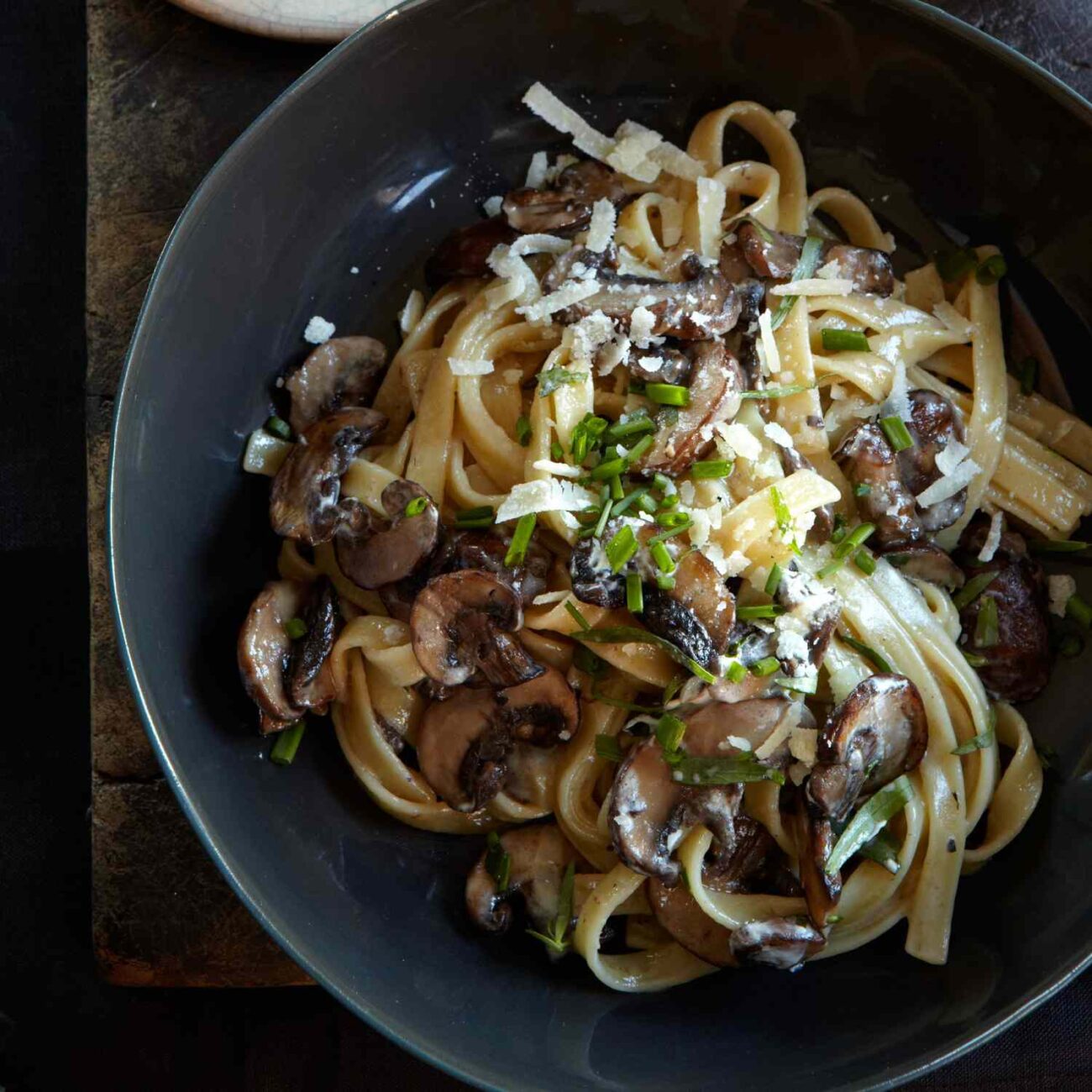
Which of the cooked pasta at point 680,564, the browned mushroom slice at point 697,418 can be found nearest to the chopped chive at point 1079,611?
the cooked pasta at point 680,564

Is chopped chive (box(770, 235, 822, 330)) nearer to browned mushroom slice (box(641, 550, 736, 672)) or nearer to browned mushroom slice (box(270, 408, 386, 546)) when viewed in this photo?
browned mushroom slice (box(641, 550, 736, 672))

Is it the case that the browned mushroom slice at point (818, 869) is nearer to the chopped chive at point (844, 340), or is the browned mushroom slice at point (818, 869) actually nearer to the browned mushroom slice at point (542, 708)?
the browned mushroom slice at point (542, 708)

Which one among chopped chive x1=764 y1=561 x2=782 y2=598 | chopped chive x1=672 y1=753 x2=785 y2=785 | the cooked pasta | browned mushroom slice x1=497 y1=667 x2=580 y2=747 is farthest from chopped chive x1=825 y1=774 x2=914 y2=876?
browned mushroom slice x1=497 y1=667 x2=580 y2=747

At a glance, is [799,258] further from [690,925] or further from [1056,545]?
[690,925]

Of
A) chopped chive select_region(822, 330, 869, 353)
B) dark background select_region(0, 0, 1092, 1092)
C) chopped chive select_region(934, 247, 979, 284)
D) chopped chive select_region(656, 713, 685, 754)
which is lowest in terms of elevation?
dark background select_region(0, 0, 1092, 1092)

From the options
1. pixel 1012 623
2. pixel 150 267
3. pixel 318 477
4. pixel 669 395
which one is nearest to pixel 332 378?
pixel 318 477

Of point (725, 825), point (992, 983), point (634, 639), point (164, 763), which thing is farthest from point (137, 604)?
point (992, 983)
